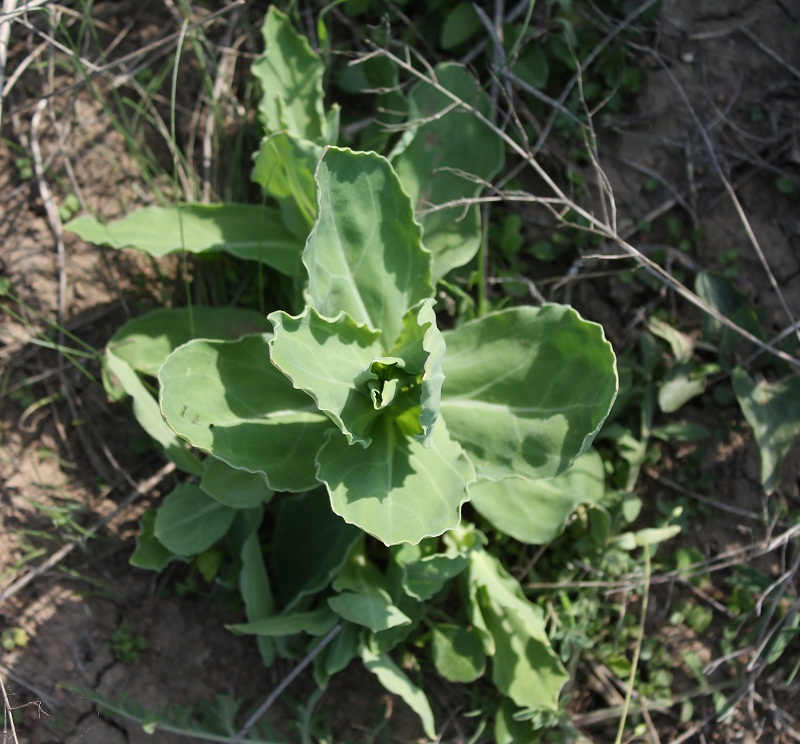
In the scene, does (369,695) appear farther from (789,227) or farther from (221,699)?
(789,227)

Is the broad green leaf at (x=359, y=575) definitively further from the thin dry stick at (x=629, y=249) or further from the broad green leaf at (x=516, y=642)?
the thin dry stick at (x=629, y=249)

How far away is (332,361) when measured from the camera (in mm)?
2396

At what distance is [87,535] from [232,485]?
0.76 metres

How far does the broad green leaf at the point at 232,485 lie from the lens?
2746 millimetres

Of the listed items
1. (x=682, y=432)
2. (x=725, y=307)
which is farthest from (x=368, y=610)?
(x=725, y=307)

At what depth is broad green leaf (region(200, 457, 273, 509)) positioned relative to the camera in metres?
2.75

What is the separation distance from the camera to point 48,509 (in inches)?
124

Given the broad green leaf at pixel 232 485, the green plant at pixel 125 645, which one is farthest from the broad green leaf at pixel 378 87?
the green plant at pixel 125 645

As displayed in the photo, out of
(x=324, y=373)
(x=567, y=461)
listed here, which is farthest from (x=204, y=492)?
(x=567, y=461)

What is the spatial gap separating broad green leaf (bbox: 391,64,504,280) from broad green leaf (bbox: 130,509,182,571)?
1.38 m

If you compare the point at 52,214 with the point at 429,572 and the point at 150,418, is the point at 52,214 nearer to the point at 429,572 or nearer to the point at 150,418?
the point at 150,418

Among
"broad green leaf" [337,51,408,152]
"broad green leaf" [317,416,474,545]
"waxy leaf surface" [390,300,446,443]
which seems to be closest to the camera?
"waxy leaf surface" [390,300,446,443]

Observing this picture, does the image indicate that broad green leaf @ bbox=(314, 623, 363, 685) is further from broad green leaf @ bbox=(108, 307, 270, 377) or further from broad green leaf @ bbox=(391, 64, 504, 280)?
broad green leaf @ bbox=(391, 64, 504, 280)

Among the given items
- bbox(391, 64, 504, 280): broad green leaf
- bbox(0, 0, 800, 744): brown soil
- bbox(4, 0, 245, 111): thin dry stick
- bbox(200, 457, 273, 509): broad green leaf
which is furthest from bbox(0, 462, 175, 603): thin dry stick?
bbox(4, 0, 245, 111): thin dry stick
